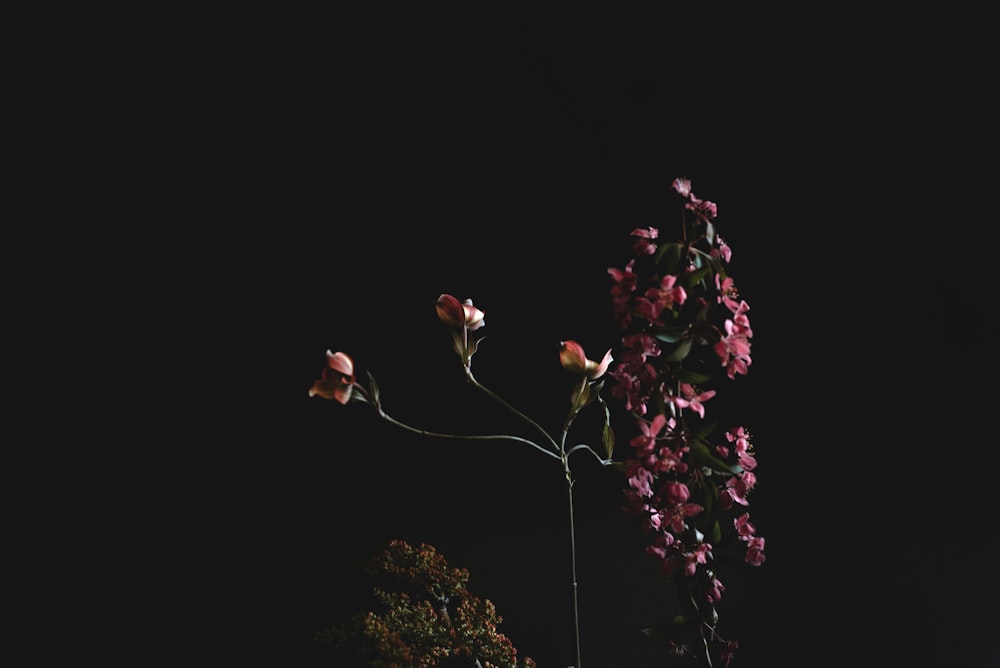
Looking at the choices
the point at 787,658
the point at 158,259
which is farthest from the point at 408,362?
the point at 787,658

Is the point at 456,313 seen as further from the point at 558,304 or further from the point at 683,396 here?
the point at 558,304

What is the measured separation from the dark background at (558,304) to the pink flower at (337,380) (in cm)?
37

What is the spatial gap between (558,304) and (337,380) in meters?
0.67

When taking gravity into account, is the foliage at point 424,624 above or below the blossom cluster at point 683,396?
below

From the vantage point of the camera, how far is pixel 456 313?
123 centimetres

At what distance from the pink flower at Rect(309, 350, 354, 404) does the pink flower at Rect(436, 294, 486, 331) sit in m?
0.16

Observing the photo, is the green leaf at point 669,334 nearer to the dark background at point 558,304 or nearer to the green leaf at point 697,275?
the green leaf at point 697,275

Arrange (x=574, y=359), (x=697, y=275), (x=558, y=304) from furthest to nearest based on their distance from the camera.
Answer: (x=558, y=304) < (x=574, y=359) < (x=697, y=275)

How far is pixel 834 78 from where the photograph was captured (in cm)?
188

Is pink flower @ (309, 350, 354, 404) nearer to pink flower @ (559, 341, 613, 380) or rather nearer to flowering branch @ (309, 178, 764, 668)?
flowering branch @ (309, 178, 764, 668)

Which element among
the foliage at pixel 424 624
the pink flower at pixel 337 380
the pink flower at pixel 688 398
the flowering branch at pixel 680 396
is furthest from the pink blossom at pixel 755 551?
the pink flower at pixel 337 380

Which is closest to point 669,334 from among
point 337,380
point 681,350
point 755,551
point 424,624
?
point 681,350

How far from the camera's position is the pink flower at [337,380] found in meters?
1.12

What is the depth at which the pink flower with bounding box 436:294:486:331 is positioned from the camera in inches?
48.1
